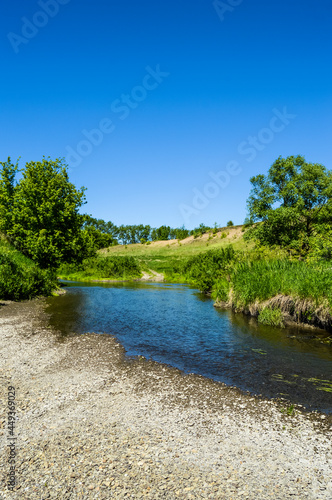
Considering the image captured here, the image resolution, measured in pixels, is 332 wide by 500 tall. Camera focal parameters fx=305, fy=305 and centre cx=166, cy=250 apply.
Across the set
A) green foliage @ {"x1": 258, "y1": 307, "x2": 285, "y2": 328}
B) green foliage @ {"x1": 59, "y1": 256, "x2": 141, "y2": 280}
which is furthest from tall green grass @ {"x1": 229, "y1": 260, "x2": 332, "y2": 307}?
green foliage @ {"x1": 59, "y1": 256, "x2": 141, "y2": 280}

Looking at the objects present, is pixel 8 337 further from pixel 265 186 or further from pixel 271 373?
pixel 265 186

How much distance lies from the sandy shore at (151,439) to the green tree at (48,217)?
27243mm

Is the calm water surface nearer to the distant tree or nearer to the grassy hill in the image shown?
the grassy hill

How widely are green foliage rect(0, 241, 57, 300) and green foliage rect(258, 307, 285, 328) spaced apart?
67.9 feet

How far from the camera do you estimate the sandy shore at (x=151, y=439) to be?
17.5ft

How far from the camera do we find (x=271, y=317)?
64.2ft

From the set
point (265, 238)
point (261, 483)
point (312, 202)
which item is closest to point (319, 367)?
point (261, 483)

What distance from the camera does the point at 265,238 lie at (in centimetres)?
4419

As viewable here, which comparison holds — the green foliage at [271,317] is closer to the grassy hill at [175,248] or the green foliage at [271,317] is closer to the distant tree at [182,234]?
the grassy hill at [175,248]

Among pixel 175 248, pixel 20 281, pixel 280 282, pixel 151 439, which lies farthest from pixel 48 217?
pixel 175 248

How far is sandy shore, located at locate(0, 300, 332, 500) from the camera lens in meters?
5.35

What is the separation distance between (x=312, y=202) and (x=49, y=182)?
3588 centimetres

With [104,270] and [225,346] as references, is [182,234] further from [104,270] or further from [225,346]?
[225,346]

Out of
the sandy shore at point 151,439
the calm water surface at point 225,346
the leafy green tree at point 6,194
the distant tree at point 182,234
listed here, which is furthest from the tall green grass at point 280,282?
the distant tree at point 182,234
